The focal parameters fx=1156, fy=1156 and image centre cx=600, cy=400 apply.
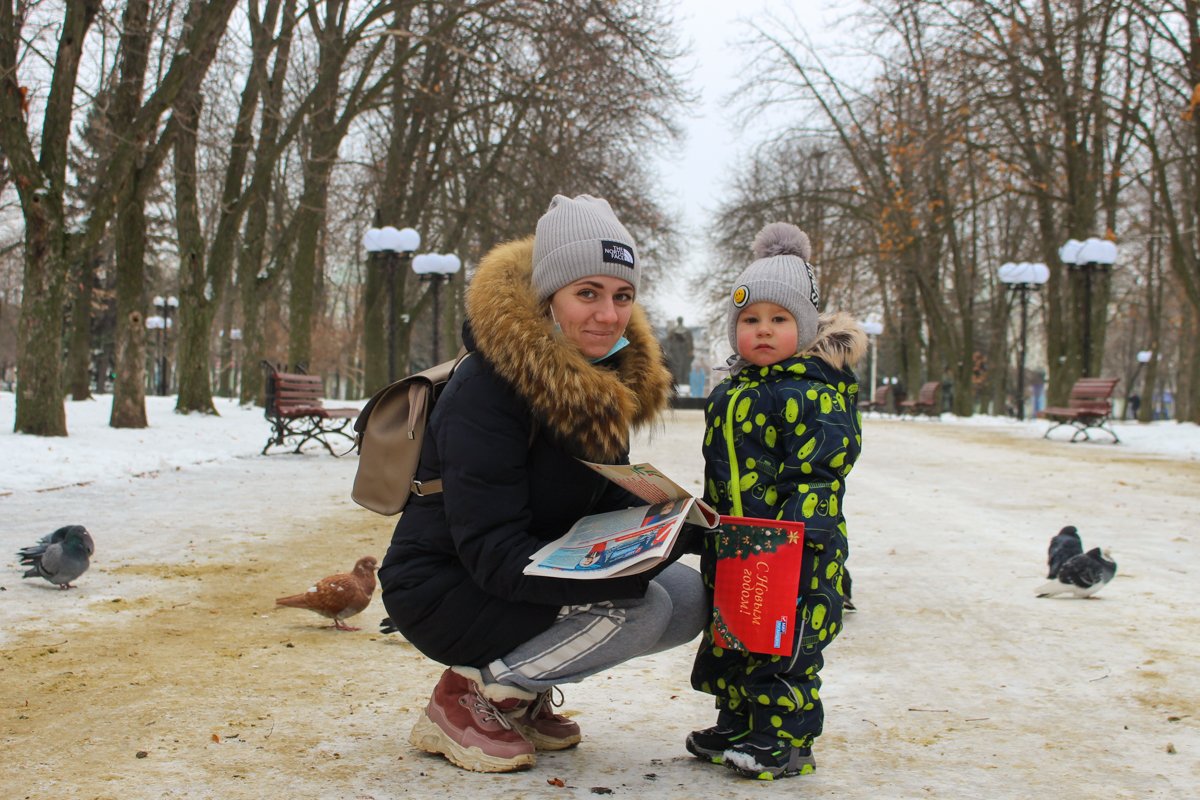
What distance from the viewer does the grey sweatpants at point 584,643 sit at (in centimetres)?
288

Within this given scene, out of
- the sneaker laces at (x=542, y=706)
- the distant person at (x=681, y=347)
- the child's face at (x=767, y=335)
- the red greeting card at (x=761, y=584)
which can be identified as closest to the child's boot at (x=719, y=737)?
the red greeting card at (x=761, y=584)

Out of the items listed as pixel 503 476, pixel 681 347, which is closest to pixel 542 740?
pixel 503 476

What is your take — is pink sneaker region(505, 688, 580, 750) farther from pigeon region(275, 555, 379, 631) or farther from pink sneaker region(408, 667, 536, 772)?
pigeon region(275, 555, 379, 631)

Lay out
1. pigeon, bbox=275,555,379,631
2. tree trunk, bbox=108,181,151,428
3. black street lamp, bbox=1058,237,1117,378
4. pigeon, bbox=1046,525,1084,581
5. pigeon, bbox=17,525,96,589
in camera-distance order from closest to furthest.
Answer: pigeon, bbox=275,555,379,631 → pigeon, bbox=17,525,96,589 → pigeon, bbox=1046,525,1084,581 → tree trunk, bbox=108,181,151,428 → black street lamp, bbox=1058,237,1117,378

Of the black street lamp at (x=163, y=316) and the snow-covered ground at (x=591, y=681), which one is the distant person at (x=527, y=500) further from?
the black street lamp at (x=163, y=316)

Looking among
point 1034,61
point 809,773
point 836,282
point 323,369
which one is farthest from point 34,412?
point 323,369

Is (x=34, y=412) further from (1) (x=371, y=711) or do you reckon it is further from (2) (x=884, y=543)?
(1) (x=371, y=711)

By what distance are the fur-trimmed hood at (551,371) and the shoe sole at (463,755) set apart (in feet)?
2.65

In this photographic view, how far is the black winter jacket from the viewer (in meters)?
2.76

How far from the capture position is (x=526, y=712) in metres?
3.18

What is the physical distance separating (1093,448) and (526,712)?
1625 centimetres

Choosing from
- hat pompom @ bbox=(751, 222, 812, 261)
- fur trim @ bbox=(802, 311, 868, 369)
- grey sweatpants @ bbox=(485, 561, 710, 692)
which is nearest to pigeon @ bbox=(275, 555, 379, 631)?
grey sweatpants @ bbox=(485, 561, 710, 692)

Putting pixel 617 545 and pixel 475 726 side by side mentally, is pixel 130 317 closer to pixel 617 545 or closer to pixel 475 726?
pixel 475 726

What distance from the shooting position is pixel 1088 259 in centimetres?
2159
